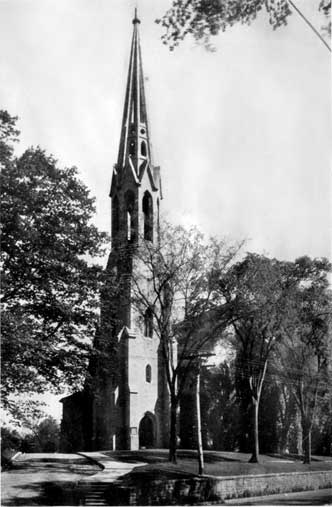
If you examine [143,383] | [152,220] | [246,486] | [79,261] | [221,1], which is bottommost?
[246,486]

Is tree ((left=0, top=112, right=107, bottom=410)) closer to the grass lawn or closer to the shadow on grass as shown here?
the shadow on grass

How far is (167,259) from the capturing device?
24172 mm

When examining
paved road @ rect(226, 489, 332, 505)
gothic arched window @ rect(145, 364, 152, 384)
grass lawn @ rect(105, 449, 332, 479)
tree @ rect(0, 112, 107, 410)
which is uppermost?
tree @ rect(0, 112, 107, 410)

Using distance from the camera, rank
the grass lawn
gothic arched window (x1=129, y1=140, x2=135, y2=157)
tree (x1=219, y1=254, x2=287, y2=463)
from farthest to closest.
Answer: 1. gothic arched window (x1=129, y1=140, x2=135, y2=157)
2. tree (x1=219, y1=254, x2=287, y2=463)
3. the grass lawn

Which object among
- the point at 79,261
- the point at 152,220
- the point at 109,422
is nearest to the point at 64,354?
the point at 79,261

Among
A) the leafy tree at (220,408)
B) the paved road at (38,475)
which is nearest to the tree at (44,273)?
the paved road at (38,475)

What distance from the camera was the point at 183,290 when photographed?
23.9 meters

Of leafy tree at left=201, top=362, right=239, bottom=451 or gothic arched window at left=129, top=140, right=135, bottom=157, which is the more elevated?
gothic arched window at left=129, top=140, right=135, bottom=157

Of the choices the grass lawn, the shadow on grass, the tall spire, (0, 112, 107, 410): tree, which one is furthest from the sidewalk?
the tall spire

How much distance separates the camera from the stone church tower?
31594mm

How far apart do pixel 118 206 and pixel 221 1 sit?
27565 millimetres

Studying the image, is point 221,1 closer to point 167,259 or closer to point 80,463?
point 167,259

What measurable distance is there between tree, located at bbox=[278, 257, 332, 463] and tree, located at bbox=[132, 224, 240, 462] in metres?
5.32

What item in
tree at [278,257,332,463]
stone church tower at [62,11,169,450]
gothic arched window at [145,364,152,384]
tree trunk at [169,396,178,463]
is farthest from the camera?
gothic arched window at [145,364,152,384]
